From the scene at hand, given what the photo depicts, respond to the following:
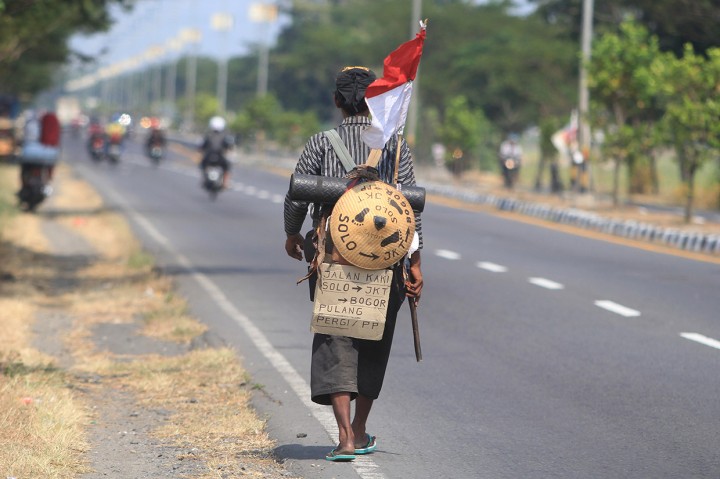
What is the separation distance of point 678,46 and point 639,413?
36.6m

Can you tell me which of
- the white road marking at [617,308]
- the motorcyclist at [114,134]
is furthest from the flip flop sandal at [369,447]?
the motorcyclist at [114,134]

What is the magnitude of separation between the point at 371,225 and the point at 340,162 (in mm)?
531

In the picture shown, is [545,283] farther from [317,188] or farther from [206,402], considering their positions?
[317,188]

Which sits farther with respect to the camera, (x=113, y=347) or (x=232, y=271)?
(x=232, y=271)

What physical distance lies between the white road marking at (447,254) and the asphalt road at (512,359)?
28 millimetres

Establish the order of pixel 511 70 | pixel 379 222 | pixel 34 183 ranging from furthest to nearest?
pixel 511 70 → pixel 34 183 → pixel 379 222

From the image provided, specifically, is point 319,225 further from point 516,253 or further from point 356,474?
point 516,253

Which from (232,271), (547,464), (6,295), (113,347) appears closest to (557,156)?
(232,271)

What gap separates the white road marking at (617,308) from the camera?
13.2 meters

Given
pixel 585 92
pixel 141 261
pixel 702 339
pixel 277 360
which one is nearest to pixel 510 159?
pixel 585 92

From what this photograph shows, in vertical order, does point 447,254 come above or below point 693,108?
below

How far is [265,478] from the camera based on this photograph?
668 centimetres

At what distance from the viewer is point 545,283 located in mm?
16094

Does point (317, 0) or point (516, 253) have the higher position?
point (317, 0)
